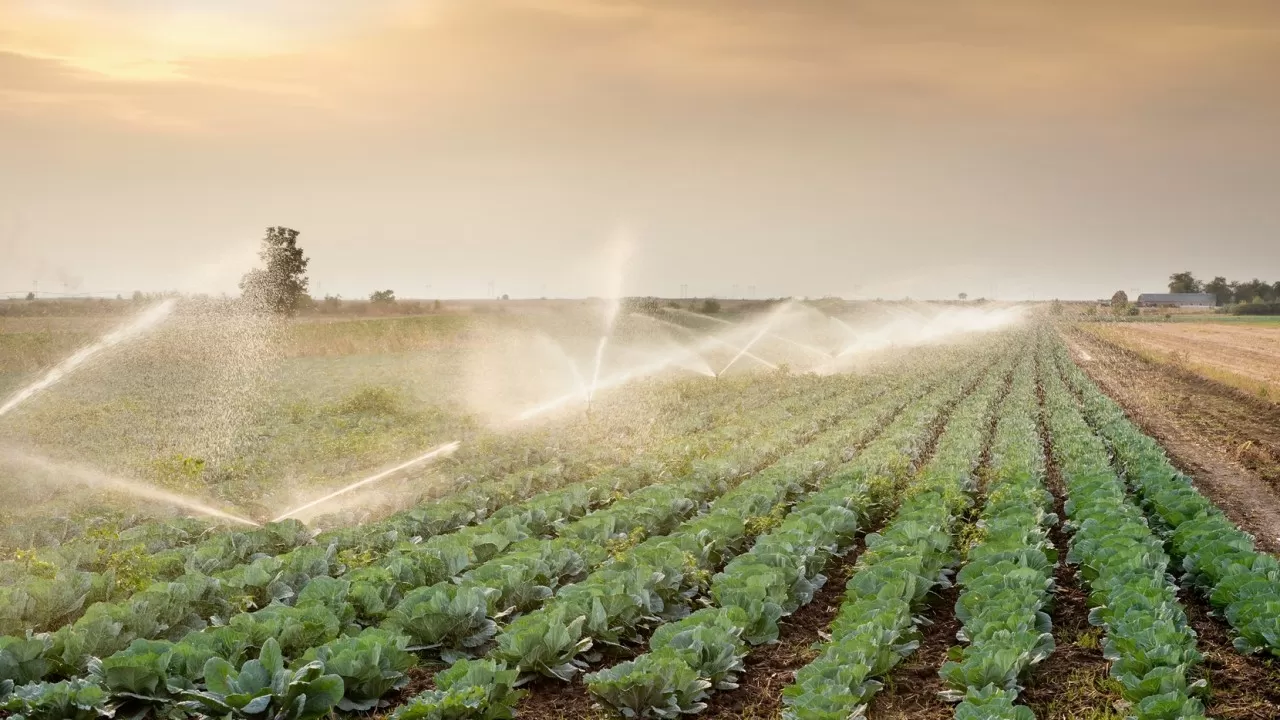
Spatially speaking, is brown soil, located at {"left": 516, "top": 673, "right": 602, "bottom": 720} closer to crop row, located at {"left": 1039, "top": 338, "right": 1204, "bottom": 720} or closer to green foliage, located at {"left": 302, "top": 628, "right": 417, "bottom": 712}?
green foliage, located at {"left": 302, "top": 628, "right": 417, "bottom": 712}

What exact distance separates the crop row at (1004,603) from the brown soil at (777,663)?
4.25 ft

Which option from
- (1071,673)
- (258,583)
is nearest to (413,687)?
(258,583)

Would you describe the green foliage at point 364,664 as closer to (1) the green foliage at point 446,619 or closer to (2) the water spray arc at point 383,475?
(1) the green foliage at point 446,619

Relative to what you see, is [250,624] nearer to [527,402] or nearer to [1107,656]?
[1107,656]

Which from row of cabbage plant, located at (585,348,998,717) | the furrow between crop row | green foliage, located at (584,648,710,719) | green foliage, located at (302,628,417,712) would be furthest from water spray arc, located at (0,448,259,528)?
green foliage, located at (584,648,710,719)

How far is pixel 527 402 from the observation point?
1198 inches

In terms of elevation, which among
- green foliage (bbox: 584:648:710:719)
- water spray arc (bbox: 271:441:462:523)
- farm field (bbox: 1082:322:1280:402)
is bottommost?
water spray arc (bbox: 271:441:462:523)

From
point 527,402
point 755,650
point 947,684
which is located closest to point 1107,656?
point 947,684

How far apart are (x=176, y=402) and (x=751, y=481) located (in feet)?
62.9

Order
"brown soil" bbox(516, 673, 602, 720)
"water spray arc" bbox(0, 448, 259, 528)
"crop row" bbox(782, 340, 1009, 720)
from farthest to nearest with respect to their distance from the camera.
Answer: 1. "water spray arc" bbox(0, 448, 259, 528)
2. "brown soil" bbox(516, 673, 602, 720)
3. "crop row" bbox(782, 340, 1009, 720)

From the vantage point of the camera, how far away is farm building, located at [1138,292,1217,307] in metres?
180

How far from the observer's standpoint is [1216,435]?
75.6 feet

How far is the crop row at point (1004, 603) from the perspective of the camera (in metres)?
6.81

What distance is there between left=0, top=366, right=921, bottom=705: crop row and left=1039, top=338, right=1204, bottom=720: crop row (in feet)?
17.2
